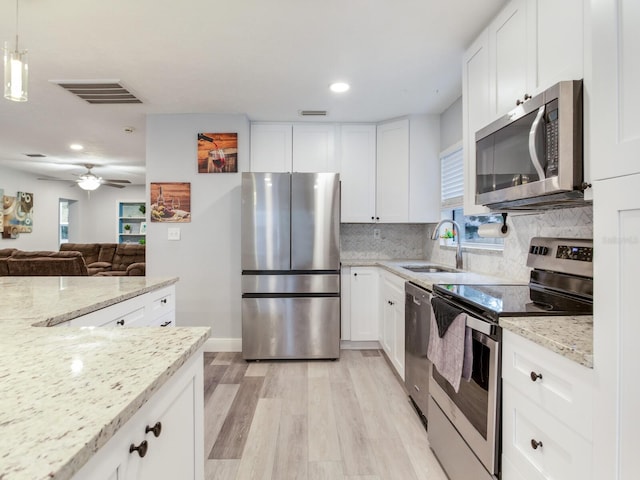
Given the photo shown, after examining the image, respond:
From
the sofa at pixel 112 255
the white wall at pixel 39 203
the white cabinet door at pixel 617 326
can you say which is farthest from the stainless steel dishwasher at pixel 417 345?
the white wall at pixel 39 203

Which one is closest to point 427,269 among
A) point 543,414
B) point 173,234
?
point 543,414

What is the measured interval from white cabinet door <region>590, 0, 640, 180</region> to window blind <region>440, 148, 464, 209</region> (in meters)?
2.23

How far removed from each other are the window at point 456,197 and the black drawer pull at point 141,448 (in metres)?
2.65

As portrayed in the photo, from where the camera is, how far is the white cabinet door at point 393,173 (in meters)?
3.55

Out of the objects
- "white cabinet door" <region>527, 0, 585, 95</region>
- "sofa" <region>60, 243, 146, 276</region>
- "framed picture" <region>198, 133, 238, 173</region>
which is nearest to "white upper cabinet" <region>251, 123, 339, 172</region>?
"framed picture" <region>198, 133, 238, 173</region>

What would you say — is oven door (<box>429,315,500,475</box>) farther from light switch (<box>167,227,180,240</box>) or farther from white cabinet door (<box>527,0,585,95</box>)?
light switch (<box>167,227,180,240</box>)

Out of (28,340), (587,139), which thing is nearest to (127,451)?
(28,340)

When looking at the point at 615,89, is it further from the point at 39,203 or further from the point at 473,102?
the point at 39,203

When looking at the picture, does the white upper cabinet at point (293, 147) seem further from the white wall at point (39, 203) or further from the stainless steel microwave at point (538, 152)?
the white wall at point (39, 203)

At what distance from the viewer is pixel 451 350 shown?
5.19ft

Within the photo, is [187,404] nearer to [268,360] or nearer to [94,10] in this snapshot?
[94,10]

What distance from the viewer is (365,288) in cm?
349

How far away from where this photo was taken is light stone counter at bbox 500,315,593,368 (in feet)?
3.01

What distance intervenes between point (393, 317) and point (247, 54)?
7.50ft
